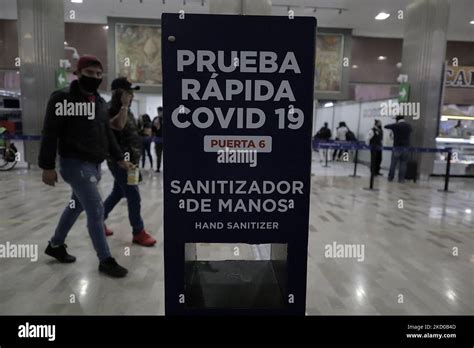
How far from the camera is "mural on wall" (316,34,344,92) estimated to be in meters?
12.9

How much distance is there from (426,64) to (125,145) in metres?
7.51

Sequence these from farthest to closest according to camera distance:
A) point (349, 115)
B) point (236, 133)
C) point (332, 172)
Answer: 1. point (349, 115)
2. point (332, 172)
3. point (236, 133)

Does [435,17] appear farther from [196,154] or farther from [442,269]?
[196,154]

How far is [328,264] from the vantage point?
313cm

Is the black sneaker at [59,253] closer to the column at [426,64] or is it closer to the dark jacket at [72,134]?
the dark jacket at [72,134]

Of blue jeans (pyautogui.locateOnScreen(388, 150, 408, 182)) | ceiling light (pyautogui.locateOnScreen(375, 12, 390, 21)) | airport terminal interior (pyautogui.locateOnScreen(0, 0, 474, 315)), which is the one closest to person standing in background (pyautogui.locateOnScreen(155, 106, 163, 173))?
airport terminal interior (pyautogui.locateOnScreen(0, 0, 474, 315))

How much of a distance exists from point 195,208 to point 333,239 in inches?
112

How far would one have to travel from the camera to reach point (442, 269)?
309 cm

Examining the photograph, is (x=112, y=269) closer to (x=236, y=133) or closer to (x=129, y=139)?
(x=129, y=139)

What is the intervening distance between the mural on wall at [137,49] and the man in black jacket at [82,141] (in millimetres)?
10205

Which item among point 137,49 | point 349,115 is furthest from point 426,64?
point 137,49

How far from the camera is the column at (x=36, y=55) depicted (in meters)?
8.35

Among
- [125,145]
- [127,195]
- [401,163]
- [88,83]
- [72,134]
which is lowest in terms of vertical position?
[401,163]

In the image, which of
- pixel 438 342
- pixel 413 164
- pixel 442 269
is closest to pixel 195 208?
pixel 438 342
